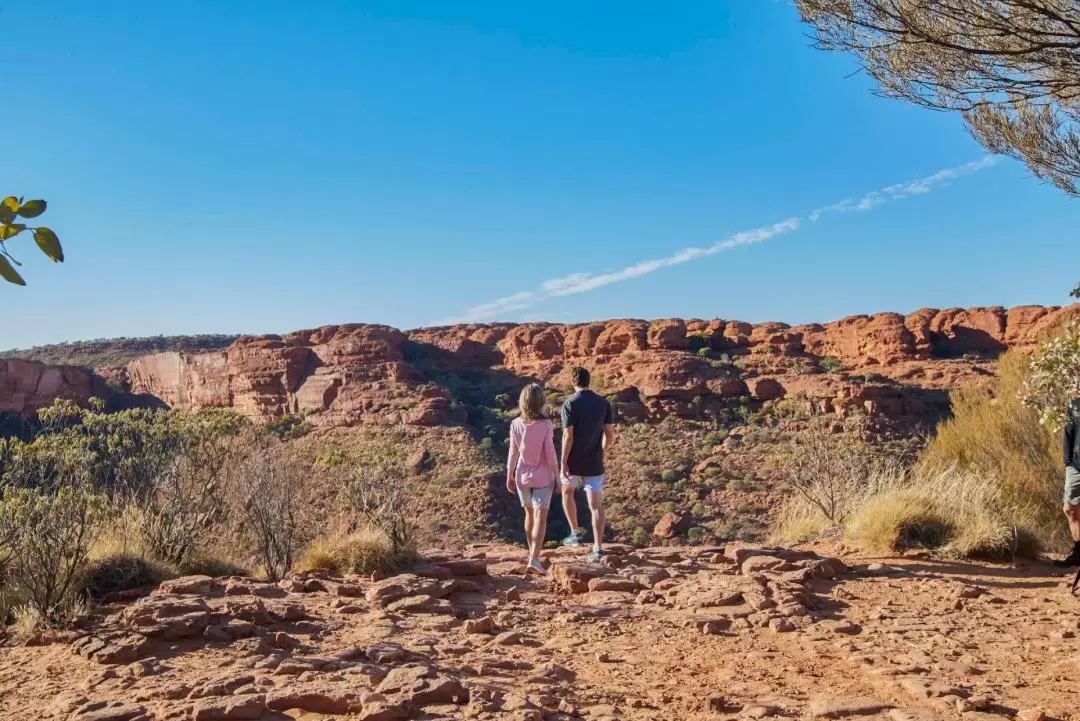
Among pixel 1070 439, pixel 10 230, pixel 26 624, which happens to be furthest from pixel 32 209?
pixel 1070 439

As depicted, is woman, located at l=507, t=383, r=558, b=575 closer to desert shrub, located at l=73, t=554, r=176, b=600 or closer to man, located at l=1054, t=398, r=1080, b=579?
desert shrub, located at l=73, t=554, r=176, b=600

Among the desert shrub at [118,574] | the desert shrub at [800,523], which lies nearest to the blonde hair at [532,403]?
the desert shrub at [118,574]

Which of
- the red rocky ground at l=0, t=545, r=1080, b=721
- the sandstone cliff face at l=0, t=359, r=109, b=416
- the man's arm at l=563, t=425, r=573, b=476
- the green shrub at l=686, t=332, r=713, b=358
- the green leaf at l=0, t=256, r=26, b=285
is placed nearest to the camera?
the green leaf at l=0, t=256, r=26, b=285

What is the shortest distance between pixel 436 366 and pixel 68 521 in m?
45.2

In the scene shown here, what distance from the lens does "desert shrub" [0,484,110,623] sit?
5070 mm

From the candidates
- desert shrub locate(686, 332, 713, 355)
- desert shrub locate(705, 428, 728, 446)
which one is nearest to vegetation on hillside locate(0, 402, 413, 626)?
desert shrub locate(705, 428, 728, 446)

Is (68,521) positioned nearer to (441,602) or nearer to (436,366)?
(441,602)

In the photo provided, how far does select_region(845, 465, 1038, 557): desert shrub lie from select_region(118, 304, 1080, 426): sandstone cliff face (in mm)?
27275

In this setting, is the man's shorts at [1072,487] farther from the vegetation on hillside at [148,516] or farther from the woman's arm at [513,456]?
the vegetation on hillside at [148,516]

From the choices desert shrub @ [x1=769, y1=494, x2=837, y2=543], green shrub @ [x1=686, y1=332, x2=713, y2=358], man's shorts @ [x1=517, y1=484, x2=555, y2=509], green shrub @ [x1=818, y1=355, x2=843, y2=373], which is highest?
green shrub @ [x1=686, y1=332, x2=713, y2=358]

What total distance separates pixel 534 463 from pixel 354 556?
175 cm

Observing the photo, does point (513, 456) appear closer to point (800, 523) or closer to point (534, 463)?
point (534, 463)

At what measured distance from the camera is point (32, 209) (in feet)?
6.60

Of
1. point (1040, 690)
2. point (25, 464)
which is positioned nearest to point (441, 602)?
point (1040, 690)
